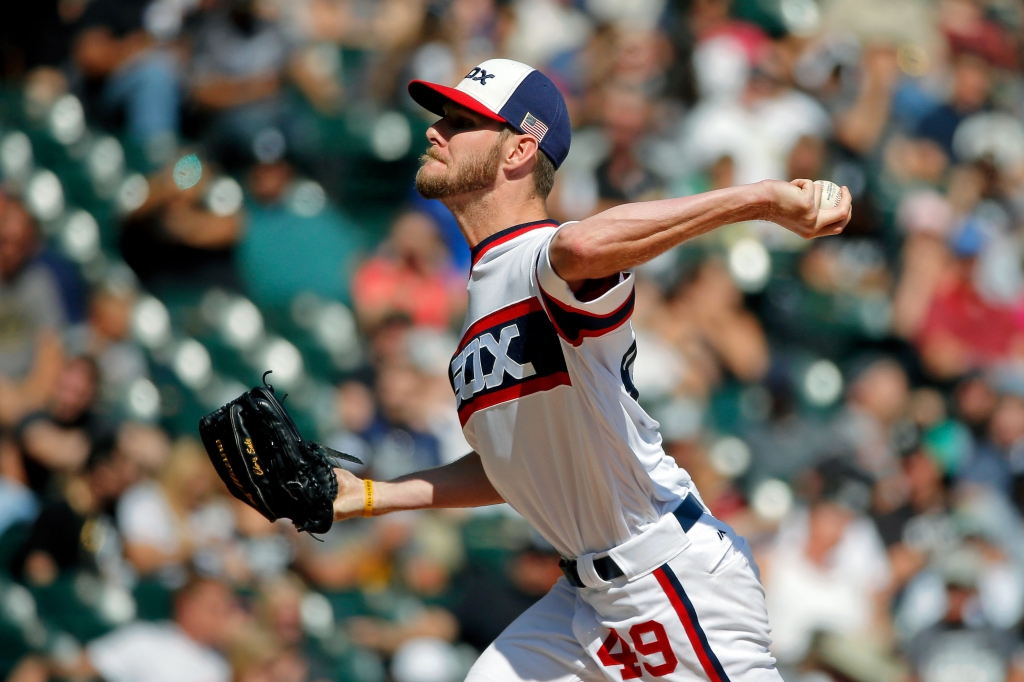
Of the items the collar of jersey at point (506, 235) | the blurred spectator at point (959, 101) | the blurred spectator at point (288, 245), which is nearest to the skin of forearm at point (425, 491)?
the collar of jersey at point (506, 235)

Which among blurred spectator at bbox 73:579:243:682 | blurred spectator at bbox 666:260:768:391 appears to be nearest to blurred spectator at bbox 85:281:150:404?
blurred spectator at bbox 73:579:243:682

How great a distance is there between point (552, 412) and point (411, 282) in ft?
15.1

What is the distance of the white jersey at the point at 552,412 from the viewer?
310 cm

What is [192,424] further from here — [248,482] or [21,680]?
[248,482]

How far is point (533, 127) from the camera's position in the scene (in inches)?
137

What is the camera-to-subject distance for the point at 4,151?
8172 millimetres

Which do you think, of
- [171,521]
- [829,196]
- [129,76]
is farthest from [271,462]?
[129,76]

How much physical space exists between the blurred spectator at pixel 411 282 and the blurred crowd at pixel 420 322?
22mm

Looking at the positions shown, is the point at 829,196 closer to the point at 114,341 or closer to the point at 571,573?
the point at 571,573

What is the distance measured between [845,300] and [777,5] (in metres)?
3.01

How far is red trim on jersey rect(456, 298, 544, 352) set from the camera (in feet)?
10.3

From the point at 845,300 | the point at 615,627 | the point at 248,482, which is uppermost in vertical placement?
the point at 248,482

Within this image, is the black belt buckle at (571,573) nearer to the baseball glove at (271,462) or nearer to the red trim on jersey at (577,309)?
the baseball glove at (271,462)

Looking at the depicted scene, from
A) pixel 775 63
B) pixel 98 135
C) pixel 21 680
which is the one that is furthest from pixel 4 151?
pixel 775 63
